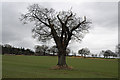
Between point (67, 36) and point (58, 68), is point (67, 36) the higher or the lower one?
the higher one

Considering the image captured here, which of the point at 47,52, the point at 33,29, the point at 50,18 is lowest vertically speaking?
the point at 47,52

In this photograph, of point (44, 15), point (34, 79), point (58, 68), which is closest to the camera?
point (34, 79)

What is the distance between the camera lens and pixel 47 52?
15662 cm

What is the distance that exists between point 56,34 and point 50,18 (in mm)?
3071

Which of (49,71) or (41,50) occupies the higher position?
(49,71)

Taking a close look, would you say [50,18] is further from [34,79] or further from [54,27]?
[34,79]

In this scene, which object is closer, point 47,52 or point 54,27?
point 54,27

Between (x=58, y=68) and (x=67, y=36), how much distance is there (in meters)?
5.31

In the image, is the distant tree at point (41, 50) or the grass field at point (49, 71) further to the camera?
the distant tree at point (41, 50)

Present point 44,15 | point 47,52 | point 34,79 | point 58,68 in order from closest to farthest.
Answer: point 34,79 → point 58,68 → point 44,15 → point 47,52

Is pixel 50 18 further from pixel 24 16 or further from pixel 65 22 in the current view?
pixel 24 16

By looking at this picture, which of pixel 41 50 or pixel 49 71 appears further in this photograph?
pixel 41 50

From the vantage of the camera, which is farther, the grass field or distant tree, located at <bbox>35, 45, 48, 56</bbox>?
distant tree, located at <bbox>35, 45, 48, 56</bbox>

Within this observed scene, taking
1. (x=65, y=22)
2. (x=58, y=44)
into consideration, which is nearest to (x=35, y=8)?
(x=65, y=22)
